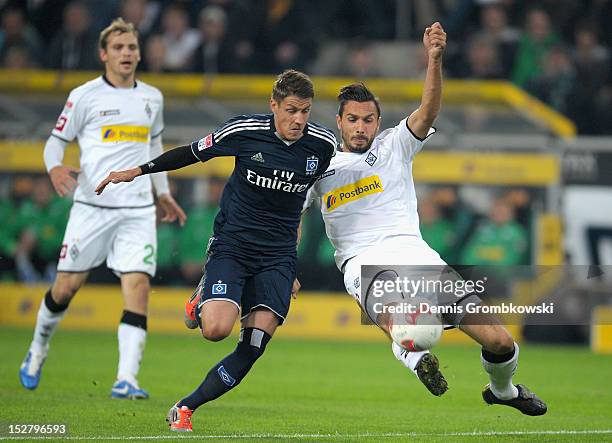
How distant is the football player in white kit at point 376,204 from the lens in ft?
26.5

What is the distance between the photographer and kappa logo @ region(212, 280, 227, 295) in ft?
25.7

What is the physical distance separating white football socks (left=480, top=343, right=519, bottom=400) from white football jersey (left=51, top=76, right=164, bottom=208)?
365 centimetres

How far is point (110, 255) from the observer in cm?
1033

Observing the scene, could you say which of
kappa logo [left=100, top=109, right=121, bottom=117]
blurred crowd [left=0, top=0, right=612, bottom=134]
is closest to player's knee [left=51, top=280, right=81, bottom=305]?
kappa logo [left=100, top=109, right=121, bottom=117]

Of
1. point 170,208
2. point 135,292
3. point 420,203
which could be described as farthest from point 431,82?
point 420,203

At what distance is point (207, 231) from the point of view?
17.8 metres

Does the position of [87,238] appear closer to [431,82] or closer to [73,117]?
[73,117]

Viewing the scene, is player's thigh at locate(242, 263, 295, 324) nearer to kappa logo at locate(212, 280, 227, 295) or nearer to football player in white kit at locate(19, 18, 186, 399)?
kappa logo at locate(212, 280, 227, 295)

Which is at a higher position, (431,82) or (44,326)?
(431,82)

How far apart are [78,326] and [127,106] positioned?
835cm

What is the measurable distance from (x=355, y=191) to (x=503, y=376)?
1636 mm

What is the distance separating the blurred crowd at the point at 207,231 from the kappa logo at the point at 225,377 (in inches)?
392

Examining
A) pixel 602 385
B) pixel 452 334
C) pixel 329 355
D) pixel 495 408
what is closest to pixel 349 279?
pixel 495 408

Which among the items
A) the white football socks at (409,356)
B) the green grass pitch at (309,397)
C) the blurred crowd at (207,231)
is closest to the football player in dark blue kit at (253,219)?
the green grass pitch at (309,397)
